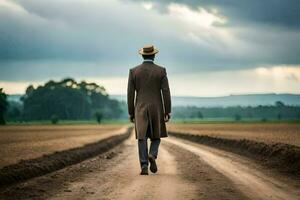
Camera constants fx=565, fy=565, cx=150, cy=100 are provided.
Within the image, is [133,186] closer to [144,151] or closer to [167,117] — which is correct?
[144,151]

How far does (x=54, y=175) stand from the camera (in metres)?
13.1

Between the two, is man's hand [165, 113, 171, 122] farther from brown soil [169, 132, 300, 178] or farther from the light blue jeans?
brown soil [169, 132, 300, 178]

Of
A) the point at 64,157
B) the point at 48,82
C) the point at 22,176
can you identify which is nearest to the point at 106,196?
the point at 22,176

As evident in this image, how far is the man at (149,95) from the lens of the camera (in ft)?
42.0

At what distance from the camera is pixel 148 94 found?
12.9 metres

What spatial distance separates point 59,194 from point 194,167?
18.2ft

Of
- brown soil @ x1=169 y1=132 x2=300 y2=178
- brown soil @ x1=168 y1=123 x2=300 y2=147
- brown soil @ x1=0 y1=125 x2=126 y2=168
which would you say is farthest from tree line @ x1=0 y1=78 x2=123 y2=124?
brown soil @ x1=169 y1=132 x2=300 y2=178

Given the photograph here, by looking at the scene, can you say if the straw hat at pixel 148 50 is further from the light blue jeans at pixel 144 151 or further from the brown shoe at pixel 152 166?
the brown shoe at pixel 152 166

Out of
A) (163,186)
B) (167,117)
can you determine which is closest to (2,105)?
(167,117)

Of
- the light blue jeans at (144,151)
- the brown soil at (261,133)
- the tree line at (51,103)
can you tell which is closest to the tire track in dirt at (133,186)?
the light blue jeans at (144,151)

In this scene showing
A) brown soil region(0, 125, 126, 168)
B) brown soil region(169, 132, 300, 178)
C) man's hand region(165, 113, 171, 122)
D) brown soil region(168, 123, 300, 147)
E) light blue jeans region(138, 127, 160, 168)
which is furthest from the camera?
brown soil region(168, 123, 300, 147)

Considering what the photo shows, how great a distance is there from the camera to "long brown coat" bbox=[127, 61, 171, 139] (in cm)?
1281

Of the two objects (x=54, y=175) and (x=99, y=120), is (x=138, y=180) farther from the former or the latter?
(x=99, y=120)

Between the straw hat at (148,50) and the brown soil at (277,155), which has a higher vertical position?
the straw hat at (148,50)
